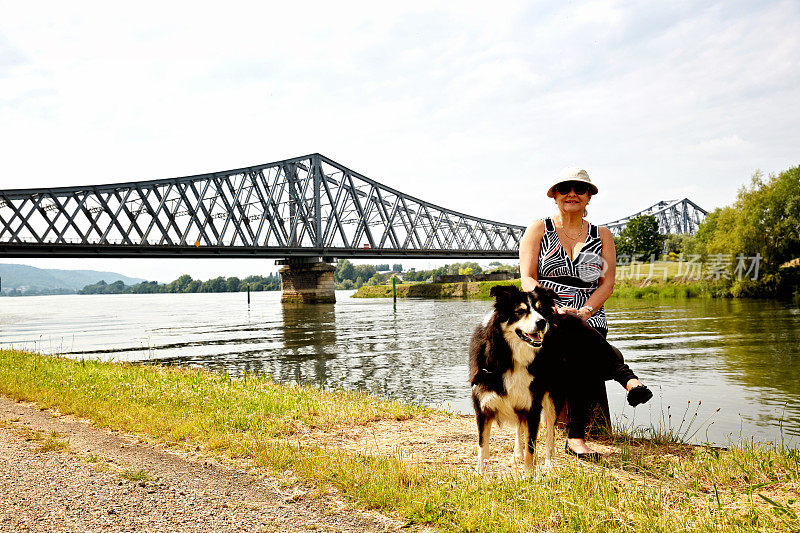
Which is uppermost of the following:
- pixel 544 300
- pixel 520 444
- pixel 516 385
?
pixel 544 300

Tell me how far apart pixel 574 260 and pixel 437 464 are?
7.42ft

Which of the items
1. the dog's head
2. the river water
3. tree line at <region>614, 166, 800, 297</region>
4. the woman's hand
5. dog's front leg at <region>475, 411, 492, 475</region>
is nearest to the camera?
the dog's head

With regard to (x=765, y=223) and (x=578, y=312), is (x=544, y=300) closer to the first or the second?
(x=578, y=312)

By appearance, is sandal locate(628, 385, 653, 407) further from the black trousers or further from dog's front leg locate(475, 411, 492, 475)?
dog's front leg locate(475, 411, 492, 475)

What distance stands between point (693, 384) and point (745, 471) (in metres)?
9.48

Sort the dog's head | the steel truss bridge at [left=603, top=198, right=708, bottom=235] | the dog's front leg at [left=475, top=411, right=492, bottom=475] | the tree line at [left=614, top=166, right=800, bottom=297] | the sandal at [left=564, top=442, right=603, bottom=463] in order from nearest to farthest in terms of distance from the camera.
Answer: the dog's head
the dog's front leg at [left=475, top=411, right=492, bottom=475]
the sandal at [left=564, top=442, right=603, bottom=463]
the tree line at [left=614, top=166, right=800, bottom=297]
the steel truss bridge at [left=603, top=198, right=708, bottom=235]

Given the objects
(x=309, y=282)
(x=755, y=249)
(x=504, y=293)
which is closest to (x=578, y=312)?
(x=504, y=293)

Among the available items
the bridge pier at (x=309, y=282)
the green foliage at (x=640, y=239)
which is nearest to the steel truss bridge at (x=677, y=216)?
the green foliage at (x=640, y=239)

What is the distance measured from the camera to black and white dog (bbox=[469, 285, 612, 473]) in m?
4.09

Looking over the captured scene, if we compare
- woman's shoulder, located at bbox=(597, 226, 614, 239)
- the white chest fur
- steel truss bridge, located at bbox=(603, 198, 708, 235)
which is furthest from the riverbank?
steel truss bridge, located at bbox=(603, 198, 708, 235)

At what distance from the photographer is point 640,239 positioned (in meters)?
94.9

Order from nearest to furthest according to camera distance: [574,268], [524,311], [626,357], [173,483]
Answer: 1. [524,311]
2. [173,483]
3. [574,268]
4. [626,357]

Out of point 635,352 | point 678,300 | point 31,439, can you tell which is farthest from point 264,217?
point 31,439

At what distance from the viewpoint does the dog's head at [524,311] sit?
3.93 m
